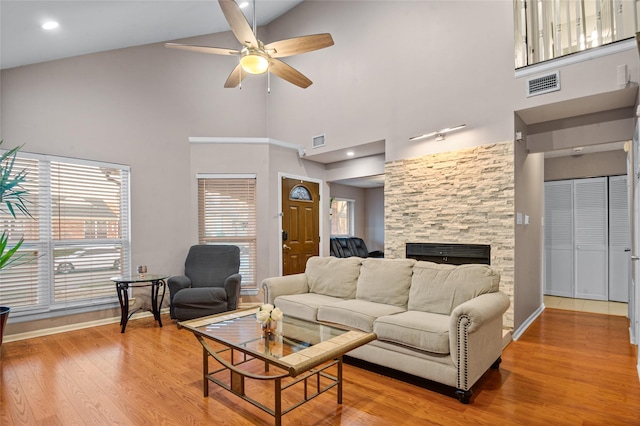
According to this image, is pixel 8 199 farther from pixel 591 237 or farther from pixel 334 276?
pixel 591 237

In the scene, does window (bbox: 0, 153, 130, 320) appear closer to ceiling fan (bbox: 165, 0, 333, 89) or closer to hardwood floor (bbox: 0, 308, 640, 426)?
hardwood floor (bbox: 0, 308, 640, 426)

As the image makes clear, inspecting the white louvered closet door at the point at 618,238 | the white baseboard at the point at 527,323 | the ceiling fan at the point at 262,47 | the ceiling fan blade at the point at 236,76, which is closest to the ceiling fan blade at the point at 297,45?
the ceiling fan at the point at 262,47

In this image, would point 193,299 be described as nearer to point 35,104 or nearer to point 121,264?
point 121,264

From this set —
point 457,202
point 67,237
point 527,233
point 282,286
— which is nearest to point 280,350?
point 282,286

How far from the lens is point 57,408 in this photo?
2.55 meters

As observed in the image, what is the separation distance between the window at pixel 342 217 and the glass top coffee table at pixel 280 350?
20.7ft

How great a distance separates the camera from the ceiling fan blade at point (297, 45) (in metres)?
2.97

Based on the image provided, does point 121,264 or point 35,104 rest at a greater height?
point 35,104

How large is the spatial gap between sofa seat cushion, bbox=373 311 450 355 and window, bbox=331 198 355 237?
6392mm

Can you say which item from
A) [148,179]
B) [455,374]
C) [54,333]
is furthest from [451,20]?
[54,333]

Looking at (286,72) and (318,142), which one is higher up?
(286,72)

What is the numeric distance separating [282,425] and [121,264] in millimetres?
3673

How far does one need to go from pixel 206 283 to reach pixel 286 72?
3.22m

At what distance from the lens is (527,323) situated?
4621 mm
